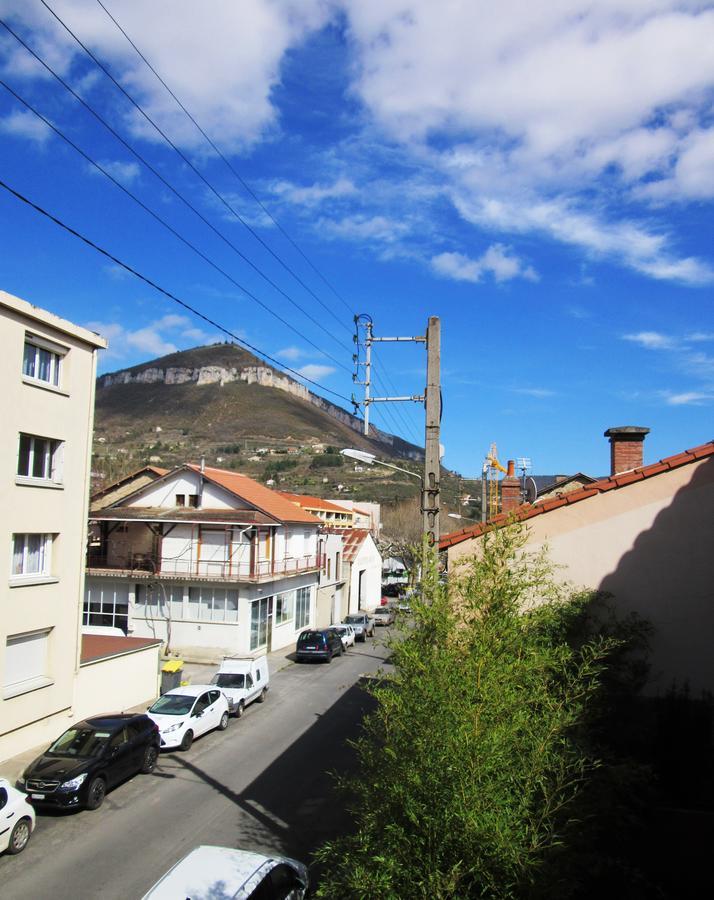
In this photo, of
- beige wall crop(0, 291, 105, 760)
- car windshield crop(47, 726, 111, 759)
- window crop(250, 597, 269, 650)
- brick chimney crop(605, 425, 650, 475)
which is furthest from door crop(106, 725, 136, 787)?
window crop(250, 597, 269, 650)

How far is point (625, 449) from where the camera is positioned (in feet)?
58.3

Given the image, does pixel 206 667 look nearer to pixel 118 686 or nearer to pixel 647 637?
pixel 118 686

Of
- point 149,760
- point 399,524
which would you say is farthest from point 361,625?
point 399,524

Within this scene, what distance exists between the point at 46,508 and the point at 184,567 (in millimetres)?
12962

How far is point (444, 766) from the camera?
5.79 m

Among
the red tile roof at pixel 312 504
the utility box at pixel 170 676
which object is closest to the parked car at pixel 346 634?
the utility box at pixel 170 676

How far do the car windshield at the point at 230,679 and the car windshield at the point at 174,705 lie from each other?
329cm

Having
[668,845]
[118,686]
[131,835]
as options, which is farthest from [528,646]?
[118,686]

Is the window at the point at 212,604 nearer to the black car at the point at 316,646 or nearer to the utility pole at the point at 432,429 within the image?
the black car at the point at 316,646

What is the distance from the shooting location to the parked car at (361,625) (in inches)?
1531

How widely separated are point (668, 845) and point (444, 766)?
5416 mm

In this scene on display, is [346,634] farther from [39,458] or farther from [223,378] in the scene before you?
[223,378]

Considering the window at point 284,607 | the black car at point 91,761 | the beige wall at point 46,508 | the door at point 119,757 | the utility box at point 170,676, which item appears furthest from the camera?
the window at point 284,607

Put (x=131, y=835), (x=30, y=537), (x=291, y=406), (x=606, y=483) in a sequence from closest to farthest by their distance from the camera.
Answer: (x=606, y=483)
(x=131, y=835)
(x=30, y=537)
(x=291, y=406)
